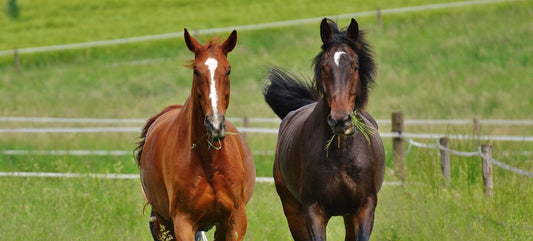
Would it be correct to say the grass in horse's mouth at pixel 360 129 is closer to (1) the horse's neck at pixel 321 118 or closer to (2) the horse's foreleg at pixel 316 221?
(1) the horse's neck at pixel 321 118

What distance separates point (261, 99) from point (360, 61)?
832 inches

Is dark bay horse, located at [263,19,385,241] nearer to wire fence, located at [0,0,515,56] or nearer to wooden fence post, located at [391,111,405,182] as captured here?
wooden fence post, located at [391,111,405,182]

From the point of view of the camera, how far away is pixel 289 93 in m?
9.41

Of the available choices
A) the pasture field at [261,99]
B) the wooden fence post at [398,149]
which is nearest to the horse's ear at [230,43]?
the pasture field at [261,99]

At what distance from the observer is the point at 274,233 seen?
9.50 metres

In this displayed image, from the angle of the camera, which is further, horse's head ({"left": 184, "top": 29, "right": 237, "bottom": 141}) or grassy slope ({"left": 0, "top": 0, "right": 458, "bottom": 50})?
grassy slope ({"left": 0, "top": 0, "right": 458, "bottom": 50})

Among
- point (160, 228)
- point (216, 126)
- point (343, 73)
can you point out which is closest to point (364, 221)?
point (343, 73)

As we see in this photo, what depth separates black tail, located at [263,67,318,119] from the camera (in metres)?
9.38

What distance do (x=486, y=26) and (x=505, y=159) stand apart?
23.2 m

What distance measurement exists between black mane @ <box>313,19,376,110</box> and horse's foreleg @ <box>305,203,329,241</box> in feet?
2.90

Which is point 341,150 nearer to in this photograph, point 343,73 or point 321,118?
point 321,118

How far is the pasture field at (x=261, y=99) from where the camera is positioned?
30.6ft

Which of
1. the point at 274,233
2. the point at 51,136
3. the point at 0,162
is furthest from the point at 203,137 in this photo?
the point at 51,136

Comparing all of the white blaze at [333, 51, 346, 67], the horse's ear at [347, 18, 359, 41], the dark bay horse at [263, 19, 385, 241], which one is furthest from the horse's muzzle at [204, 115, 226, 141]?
the horse's ear at [347, 18, 359, 41]
